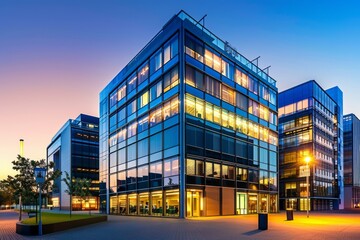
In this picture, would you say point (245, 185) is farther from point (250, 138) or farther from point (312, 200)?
point (312, 200)

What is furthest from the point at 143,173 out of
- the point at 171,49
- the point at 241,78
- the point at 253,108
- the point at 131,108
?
the point at 241,78

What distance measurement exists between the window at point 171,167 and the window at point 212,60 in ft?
39.7

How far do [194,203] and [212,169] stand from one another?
4.54 m

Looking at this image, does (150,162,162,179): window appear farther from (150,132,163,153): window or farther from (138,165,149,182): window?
(150,132,163,153): window

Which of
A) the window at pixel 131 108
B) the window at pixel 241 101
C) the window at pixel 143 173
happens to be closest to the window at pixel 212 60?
the window at pixel 241 101

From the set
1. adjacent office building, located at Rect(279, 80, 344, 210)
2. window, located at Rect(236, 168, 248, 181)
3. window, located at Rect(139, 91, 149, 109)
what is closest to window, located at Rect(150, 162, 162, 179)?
window, located at Rect(139, 91, 149, 109)

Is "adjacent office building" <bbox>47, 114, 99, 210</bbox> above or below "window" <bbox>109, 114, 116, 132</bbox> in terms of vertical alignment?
below

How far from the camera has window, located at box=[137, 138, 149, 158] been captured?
38750 millimetres

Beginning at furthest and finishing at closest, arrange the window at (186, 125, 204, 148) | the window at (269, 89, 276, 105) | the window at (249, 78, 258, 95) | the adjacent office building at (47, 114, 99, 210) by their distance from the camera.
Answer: the adjacent office building at (47, 114, 99, 210) → the window at (269, 89, 276, 105) → the window at (249, 78, 258, 95) → the window at (186, 125, 204, 148)

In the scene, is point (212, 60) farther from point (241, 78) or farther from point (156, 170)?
point (156, 170)

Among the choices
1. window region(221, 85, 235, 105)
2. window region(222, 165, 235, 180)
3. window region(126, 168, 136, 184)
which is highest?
window region(221, 85, 235, 105)

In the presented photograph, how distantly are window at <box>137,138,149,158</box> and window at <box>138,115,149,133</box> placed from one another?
1592mm

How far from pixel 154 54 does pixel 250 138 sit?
17.3m

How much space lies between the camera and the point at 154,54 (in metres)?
38.5
